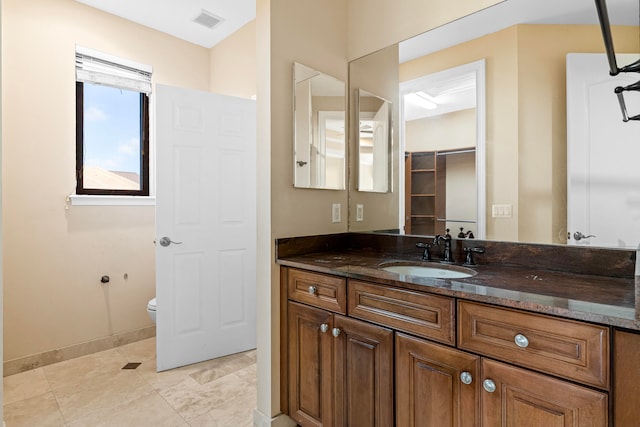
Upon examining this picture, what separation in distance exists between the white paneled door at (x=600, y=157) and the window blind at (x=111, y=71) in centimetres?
311

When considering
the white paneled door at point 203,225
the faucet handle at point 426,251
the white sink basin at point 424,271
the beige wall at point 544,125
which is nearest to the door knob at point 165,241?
the white paneled door at point 203,225

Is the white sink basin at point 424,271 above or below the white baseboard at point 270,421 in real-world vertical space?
above

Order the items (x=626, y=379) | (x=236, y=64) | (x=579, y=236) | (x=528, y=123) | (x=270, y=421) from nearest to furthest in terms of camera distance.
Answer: (x=626, y=379) < (x=579, y=236) < (x=528, y=123) < (x=270, y=421) < (x=236, y=64)

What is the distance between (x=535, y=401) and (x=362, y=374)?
0.64 metres

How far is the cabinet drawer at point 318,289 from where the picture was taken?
148cm

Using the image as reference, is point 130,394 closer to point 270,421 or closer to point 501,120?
point 270,421

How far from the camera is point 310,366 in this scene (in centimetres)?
162

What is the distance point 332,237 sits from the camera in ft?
6.79

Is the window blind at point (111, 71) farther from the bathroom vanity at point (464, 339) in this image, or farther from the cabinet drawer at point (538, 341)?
the cabinet drawer at point (538, 341)

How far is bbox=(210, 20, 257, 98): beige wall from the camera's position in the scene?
2928mm

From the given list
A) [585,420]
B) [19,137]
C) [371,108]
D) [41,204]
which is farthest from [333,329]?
[19,137]

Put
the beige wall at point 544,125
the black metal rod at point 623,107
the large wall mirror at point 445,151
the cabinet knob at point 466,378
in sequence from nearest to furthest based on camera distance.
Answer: the cabinet knob at point 466,378
the black metal rod at point 623,107
the beige wall at point 544,125
the large wall mirror at point 445,151

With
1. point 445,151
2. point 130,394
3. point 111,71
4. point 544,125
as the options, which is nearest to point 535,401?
→ point 544,125

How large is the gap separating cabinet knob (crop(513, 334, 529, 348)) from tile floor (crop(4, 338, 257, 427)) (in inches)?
59.4
